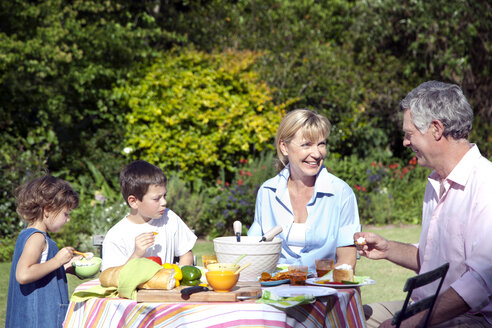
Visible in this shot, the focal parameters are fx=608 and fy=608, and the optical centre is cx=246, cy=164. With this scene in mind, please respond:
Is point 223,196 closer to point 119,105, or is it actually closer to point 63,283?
point 119,105

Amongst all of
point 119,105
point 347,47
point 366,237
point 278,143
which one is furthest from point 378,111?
point 366,237

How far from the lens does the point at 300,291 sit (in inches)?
103

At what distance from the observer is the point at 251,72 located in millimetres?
10336

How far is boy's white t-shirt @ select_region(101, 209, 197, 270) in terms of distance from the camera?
3.32m

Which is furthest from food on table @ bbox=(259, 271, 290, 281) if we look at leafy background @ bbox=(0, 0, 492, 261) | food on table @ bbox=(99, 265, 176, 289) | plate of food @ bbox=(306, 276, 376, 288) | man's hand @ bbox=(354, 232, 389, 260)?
leafy background @ bbox=(0, 0, 492, 261)

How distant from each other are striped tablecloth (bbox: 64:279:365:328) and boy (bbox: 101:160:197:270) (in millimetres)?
661

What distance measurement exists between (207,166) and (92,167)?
1860 millimetres

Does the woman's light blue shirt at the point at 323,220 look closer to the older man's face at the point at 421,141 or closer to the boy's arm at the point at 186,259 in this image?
the boy's arm at the point at 186,259

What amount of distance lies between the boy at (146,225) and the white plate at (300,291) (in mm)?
981

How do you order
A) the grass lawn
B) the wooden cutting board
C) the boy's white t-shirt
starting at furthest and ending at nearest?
the grass lawn < the boy's white t-shirt < the wooden cutting board

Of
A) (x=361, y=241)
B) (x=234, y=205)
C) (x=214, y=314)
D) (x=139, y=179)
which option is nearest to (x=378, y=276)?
(x=234, y=205)

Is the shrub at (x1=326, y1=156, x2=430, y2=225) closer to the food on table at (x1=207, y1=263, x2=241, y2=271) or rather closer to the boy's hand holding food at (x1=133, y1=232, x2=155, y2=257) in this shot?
the boy's hand holding food at (x1=133, y1=232, x2=155, y2=257)

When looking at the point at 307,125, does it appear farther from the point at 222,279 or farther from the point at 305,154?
the point at 222,279

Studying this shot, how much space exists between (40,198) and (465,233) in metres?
2.38
